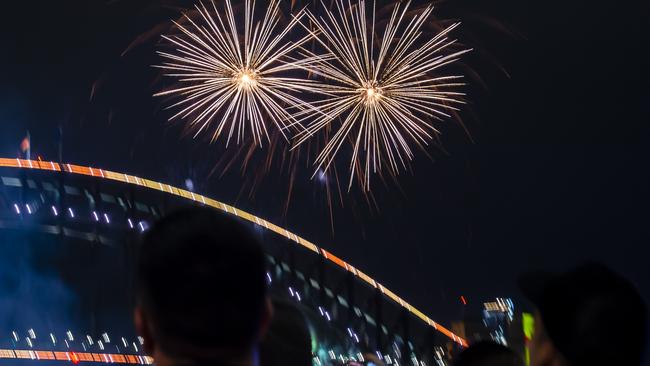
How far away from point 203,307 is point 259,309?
0.16m

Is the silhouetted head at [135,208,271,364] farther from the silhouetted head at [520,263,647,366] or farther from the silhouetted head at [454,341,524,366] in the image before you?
the silhouetted head at [454,341,524,366]

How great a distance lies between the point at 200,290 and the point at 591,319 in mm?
1536

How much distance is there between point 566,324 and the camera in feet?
10.6

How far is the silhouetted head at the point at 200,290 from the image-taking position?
226cm

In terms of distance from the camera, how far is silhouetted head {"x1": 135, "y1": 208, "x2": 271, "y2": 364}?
2256 millimetres

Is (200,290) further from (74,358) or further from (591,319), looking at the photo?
(74,358)

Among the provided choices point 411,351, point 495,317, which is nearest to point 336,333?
point 411,351

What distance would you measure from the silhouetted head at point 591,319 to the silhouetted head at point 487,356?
88 cm

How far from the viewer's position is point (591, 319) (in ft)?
10.4

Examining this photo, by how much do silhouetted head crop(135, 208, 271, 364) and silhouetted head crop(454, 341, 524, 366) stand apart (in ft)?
6.88

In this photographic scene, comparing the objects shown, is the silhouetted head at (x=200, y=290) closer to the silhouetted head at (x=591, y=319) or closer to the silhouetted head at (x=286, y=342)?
the silhouetted head at (x=286, y=342)

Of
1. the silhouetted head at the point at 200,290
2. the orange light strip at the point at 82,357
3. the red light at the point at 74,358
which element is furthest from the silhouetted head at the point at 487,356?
the red light at the point at 74,358

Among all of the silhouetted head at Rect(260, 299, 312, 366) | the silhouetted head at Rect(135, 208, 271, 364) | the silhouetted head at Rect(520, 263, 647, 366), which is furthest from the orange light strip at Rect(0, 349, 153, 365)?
the silhouetted head at Rect(135, 208, 271, 364)

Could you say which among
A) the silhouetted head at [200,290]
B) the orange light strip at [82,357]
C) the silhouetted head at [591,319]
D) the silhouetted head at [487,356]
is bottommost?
the silhouetted head at [591,319]
